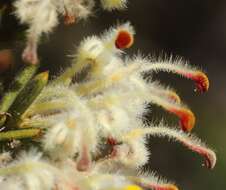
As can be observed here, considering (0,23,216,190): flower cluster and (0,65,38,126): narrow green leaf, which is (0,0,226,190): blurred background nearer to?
(0,23,216,190): flower cluster

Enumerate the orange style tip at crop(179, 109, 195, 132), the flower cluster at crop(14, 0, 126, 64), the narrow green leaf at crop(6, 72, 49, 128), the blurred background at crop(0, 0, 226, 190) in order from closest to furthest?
the flower cluster at crop(14, 0, 126, 64)
the narrow green leaf at crop(6, 72, 49, 128)
the orange style tip at crop(179, 109, 195, 132)
the blurred background at crop(0, 0, 226, 190)

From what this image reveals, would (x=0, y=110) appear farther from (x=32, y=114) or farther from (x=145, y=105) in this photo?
(x=145, y=105)

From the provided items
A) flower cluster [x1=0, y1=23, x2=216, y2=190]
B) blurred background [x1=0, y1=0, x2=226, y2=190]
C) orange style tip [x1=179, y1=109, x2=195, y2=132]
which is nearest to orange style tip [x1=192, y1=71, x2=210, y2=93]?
flower cluster [x1=0, y1=23, x2=216, y2=190]

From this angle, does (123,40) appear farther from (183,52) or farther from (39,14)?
(183,52)

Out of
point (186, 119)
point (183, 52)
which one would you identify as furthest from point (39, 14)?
point (183, 52)

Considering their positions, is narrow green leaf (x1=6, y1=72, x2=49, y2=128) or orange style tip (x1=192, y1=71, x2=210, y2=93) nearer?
narrow green leaf (x1=6, y1=72, x2=49, y2=128)

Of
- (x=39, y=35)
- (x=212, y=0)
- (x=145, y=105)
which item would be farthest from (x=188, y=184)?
(x=39, y=35)

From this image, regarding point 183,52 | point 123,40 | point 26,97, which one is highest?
point 183,52
